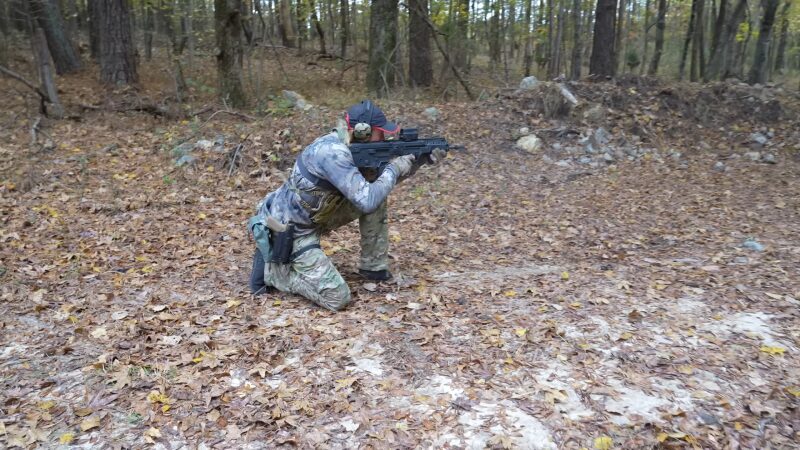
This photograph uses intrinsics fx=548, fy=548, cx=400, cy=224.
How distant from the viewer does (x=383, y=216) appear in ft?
16.7

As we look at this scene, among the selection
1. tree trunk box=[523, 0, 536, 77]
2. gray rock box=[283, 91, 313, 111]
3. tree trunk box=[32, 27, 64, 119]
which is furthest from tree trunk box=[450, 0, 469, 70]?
tree trunk box=[32, 27, 64, 119]

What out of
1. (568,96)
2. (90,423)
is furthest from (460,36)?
(90,423)

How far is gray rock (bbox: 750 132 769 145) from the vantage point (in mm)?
10914

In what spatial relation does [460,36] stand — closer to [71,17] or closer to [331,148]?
[71,17]

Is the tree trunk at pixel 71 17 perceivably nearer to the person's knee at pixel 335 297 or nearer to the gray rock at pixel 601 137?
the gray rock at pixel 601 137

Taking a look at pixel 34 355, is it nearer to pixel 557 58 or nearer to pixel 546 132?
pixel 546 132

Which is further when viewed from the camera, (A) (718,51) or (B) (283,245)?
(A) (718,51)

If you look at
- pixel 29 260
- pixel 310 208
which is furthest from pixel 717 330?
pixel 29 260

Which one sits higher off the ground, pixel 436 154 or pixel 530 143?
pixel 436 154

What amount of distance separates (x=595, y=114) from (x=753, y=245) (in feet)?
17.7

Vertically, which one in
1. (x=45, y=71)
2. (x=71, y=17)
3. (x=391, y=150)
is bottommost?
(x=391, y=150)

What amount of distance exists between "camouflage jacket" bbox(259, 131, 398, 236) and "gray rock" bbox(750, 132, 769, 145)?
967 cm

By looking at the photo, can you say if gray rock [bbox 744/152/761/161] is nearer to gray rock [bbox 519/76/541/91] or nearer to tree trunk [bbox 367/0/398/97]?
gray rock [bbox 519/76/541/91]

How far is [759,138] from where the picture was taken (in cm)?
1100
